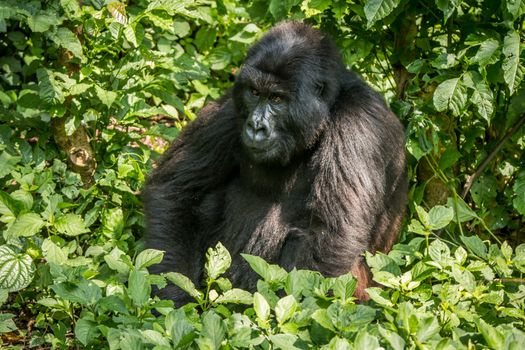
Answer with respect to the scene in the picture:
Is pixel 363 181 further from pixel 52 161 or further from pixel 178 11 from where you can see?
pixel 52 161

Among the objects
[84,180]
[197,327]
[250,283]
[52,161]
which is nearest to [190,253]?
[250,283]

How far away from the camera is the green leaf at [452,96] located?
4.95m

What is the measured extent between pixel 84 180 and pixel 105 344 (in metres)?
2.39

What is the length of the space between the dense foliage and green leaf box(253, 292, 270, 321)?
0.23 metres

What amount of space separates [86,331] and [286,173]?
2.01 m

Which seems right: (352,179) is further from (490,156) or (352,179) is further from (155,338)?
(155,338)

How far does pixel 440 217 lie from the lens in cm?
417

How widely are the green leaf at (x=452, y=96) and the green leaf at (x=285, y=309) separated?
2.07 metres

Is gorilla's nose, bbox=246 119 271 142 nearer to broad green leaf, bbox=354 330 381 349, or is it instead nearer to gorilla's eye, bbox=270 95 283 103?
gorilla's eye, bbox=270 95 283 103

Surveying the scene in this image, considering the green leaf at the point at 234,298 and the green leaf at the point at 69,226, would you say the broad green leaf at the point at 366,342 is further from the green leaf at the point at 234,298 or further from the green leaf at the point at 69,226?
the green leaf at the point at 69,226

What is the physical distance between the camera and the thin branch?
5.64 m

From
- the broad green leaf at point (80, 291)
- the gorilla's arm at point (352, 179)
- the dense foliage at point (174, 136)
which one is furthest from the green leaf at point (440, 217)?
the broad green leaf at point (80, 291)

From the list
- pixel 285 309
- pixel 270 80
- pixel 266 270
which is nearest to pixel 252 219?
pixel 270 80

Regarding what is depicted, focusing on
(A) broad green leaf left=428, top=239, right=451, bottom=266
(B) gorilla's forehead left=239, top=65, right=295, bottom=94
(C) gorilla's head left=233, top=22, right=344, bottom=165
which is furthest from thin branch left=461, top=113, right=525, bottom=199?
(A) broad green leaf left=428, top=239, right=451, bottom=266
